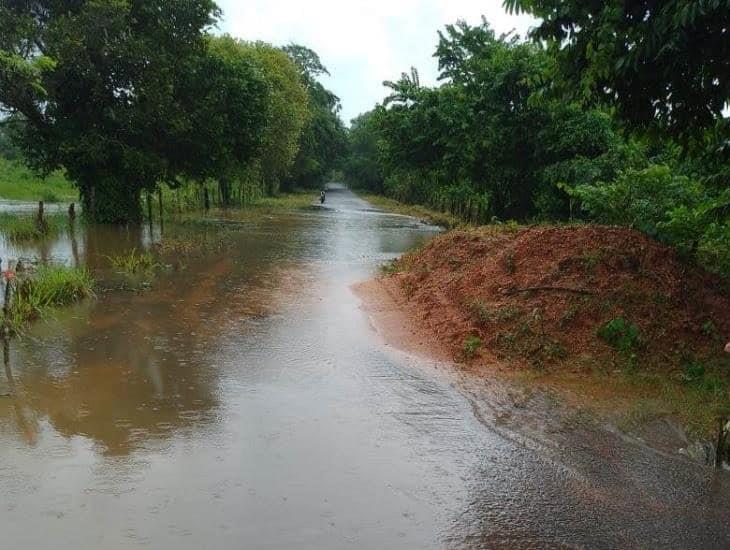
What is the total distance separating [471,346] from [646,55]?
4.22m

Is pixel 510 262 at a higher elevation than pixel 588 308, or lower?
higher

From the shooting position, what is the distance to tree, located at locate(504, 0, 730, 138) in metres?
5.38

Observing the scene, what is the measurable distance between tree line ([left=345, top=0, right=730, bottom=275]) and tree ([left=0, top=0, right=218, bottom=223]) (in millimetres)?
7947

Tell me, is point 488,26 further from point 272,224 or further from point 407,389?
point 407,389

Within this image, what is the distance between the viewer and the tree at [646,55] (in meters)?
5.38

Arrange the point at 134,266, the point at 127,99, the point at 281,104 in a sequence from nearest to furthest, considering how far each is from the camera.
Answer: the point at 134,266 → the point at 127,99 → the point at 281,104

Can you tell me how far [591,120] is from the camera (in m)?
18.1

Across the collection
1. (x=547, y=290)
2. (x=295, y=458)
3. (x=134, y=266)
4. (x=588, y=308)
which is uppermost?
(x=547, y=290)

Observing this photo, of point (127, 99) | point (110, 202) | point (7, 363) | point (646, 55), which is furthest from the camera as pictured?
point (110, 202)

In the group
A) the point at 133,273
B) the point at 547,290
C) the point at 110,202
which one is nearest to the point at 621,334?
the point at 547,290

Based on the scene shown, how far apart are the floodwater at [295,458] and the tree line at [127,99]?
46.0 ft

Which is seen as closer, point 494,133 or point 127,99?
point 494,133

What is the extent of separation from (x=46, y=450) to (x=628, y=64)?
6353mm

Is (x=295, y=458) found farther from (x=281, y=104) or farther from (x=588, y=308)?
(x=281, y=104)
